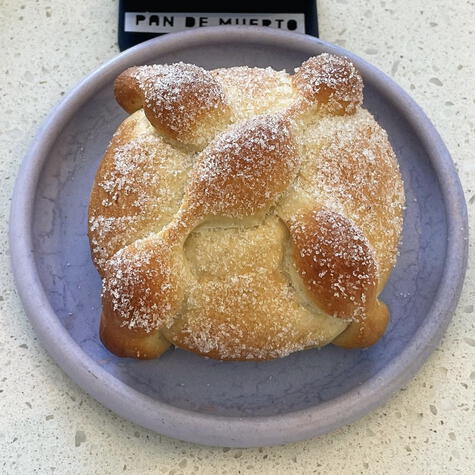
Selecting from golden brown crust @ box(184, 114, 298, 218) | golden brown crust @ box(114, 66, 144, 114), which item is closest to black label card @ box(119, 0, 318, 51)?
golden brown crust @ box(114, 66, 144, 114)

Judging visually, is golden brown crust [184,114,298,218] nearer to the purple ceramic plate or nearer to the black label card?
the purple ceramic plate

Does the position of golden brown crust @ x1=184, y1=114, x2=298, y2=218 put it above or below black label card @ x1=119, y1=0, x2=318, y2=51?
below

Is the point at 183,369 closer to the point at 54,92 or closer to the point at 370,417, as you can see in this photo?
the point at 370,417

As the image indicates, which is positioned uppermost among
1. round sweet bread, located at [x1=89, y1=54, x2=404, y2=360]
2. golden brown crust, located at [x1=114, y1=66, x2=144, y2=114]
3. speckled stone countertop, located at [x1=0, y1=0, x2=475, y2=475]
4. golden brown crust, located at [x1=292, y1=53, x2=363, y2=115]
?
golden brown crust, located at [x1=292, y1=53, x2=363, y2=115]

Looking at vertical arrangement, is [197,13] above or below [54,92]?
above

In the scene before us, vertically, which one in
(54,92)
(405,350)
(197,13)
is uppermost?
(197,13)

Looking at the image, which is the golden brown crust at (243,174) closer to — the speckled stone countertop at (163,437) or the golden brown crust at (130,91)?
the golden brown crust at (130,91)

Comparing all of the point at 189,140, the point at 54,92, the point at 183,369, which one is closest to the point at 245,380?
the point at 183,369
